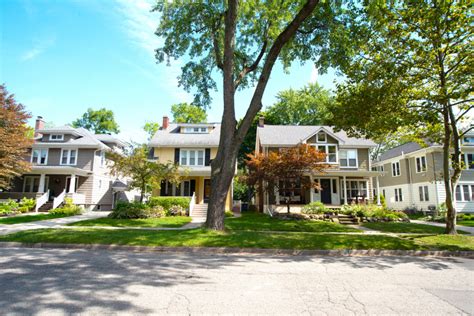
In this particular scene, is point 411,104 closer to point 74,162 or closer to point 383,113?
point 383,113

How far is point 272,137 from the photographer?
2727cm

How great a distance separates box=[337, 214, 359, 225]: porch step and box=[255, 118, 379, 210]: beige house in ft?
16.3

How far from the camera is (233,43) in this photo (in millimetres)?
11836

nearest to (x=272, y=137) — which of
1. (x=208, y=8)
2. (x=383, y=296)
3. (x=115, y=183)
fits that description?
(x=208, y=8)

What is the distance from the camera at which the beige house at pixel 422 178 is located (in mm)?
25844

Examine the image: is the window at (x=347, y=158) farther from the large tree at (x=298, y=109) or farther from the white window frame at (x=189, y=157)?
the large tree at (x=298, y=109)

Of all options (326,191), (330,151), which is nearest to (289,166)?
(326,191)

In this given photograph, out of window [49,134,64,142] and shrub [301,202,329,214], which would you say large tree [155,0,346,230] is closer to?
shrub [301,202,329,214]

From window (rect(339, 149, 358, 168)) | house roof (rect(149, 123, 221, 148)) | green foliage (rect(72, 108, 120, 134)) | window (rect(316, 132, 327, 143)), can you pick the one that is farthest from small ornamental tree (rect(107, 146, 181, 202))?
green foliage (rect(72, 108, 120, 134))

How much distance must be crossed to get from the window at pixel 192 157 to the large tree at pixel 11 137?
1188cm

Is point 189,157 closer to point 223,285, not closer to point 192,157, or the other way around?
point 192,157

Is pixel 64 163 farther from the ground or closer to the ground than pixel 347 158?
closer to the ground

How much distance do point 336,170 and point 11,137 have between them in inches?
995

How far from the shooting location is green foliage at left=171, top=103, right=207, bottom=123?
152 feet
